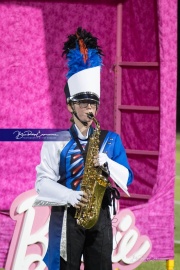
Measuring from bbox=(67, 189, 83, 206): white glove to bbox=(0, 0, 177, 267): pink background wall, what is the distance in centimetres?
246

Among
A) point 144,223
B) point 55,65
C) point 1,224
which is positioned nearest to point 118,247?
point 144,223

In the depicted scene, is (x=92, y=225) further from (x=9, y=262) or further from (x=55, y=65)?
(x=55, y=65)

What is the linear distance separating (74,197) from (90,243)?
0.95 ft

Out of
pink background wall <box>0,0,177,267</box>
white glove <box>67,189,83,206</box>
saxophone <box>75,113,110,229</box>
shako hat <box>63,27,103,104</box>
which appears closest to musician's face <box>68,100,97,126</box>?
shako hat <box>63,27,103,104</box>

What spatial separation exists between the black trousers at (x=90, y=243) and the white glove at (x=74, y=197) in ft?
0.36

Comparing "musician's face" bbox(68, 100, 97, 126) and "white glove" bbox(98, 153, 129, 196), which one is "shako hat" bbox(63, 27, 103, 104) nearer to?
"musician's face" bbox(68, 100, 97, 126)

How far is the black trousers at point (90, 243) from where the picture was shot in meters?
5.37

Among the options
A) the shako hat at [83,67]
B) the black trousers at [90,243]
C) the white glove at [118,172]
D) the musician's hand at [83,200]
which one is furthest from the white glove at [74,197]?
the shako hat at [83,67]

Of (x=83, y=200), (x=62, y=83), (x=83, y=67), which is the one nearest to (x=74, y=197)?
(x=83, y=200)

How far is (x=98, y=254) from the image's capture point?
5391 mm

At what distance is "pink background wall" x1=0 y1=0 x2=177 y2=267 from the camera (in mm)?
7961

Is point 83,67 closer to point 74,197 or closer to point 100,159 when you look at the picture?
point 100,159

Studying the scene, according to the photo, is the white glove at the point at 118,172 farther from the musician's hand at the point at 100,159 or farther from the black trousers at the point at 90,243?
the black trousers at the point at 90,243

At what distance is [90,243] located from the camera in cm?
539
